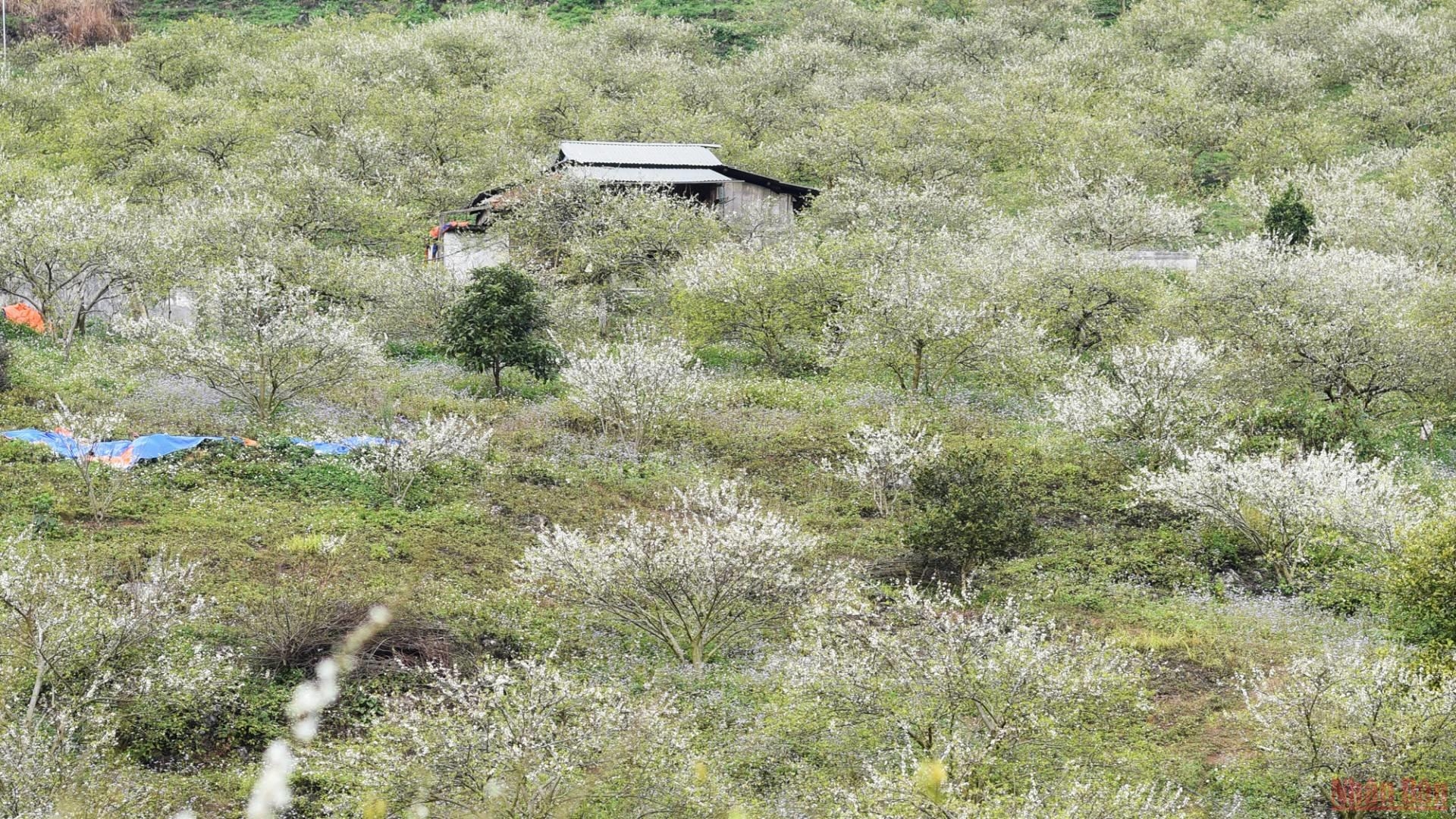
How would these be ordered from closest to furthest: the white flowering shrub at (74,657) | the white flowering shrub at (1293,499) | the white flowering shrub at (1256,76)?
the white flowering shrub at (74,657) < the white flowering shrub at (1293,499) < the white flowering shrub at (1256,76)

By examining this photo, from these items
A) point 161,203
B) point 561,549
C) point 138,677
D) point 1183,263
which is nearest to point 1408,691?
point 561,549

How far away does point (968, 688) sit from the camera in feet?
47.2

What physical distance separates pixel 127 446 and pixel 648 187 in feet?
91.3

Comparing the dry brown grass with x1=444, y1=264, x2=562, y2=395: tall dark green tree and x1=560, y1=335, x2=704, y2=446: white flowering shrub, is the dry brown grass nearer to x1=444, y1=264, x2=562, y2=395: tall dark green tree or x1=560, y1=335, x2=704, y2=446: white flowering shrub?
x1=444, y1=264, x2=562, y2=395: tall dark green tree

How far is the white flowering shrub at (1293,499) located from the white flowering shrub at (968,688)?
346 inches

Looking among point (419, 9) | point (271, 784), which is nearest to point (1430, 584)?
point (271, 784)

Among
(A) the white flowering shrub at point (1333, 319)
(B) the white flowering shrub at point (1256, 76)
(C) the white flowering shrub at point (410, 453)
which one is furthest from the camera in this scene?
(B) the white flowering shrub at point (1256, 76)

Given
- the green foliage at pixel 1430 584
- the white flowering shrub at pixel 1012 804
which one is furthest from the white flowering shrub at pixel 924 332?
the white flowering shrub at pixel 1012 804

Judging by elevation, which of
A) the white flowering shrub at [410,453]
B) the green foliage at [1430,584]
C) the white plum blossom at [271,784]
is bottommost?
the white flowering shrub at [410,453]

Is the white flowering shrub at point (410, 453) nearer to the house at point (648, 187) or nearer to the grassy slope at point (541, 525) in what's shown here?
the grassy slope at point (541, 525)

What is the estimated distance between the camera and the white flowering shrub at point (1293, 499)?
21828 millimetres

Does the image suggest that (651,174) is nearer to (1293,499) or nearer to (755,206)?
(755,206)

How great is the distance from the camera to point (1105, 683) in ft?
50.8

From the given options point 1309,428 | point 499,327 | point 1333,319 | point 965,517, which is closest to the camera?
point 965,517
